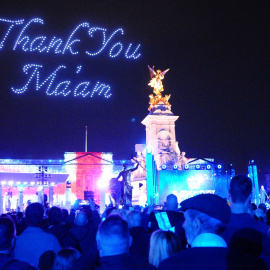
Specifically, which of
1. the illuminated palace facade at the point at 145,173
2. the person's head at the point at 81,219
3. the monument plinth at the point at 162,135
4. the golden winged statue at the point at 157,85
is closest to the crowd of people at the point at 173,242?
the person's head at the point at 81,219

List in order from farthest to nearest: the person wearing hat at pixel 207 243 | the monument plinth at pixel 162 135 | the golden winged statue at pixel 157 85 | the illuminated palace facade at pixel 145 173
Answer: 1. the golden winged statue at pixel 157 85
2. the monument plinth at pixel 162 135
3. the illuminated palace facade at pixel 145 173
4. the person wearing hat at pixel 207 243

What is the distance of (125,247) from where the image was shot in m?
3.33

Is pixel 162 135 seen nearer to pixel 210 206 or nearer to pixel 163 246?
pixel 163 246

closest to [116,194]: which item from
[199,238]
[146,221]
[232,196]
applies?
[146,221]

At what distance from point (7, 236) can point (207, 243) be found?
2.35 meters

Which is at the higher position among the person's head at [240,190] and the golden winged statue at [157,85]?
the golden winged statue at [157,85]

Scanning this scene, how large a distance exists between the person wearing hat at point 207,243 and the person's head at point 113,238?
0.61 m

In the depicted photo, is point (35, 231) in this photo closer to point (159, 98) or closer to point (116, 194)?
point (116, 194)

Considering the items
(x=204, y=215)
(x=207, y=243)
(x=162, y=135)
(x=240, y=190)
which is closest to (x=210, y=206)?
(x=204, y=215)

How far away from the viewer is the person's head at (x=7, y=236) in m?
3.88

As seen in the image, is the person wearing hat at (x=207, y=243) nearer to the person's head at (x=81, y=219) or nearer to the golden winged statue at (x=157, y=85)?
the person's head at (x=81, y=219)

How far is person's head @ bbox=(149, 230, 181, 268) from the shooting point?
13.1ft

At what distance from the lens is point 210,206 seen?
119 inches

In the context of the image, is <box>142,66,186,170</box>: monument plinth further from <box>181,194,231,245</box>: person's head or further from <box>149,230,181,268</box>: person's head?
<box>181,194,231,245</box>: person's head
